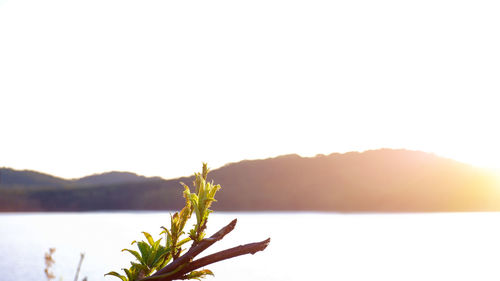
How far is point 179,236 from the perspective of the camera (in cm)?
417

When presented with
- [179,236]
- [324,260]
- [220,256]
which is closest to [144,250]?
[179,236]

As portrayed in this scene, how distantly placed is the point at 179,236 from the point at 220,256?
0.98m

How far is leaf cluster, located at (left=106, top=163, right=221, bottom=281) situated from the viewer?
3918 millimetres

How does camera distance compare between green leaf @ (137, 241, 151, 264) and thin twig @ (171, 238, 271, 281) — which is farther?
green leaf @ (137, 241, 151, 264)

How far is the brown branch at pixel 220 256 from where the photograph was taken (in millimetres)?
3209

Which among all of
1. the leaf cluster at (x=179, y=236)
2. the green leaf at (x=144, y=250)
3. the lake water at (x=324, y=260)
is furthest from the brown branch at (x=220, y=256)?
the lake water at (x=324, y=260)

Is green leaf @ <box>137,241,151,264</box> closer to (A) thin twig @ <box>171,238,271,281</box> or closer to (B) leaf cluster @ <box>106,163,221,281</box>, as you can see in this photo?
(B) leaf cluster @ <box>106,163,221,281</box>

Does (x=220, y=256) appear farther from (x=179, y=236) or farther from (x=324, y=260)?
(x=324, y=260)

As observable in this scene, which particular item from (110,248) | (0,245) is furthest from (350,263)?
(0,245)

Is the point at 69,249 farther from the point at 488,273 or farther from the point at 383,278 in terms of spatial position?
the point at 488,273

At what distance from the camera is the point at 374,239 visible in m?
195

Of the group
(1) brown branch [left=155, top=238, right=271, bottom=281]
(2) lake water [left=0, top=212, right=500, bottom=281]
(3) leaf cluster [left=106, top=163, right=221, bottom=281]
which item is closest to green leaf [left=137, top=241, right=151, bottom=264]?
(3) leaf cluster [left=106, top=163, right=221, bottom=281]

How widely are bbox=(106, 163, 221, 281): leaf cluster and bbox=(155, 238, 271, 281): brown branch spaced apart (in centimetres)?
24

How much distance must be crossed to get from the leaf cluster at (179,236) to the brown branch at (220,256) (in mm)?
239
